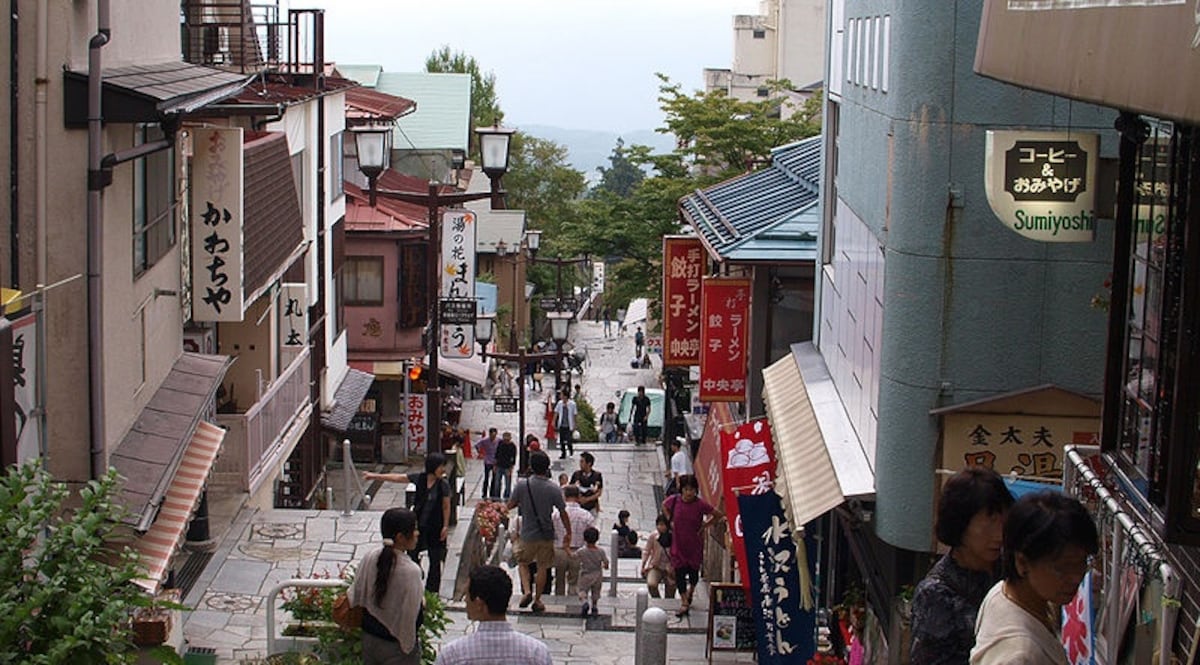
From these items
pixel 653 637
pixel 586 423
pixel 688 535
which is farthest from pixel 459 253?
pixel 653 637

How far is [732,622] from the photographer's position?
16.2m

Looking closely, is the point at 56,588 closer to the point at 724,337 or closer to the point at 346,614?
the point at 346,614

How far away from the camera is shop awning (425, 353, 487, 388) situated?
44.4m

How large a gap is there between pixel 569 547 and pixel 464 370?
27.2m

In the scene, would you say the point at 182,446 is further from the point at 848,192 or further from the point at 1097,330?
the point at 1097,330

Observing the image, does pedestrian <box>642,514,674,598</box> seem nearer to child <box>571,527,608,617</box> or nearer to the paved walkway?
the paved walkway

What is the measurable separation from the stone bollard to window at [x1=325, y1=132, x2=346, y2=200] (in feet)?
69.6

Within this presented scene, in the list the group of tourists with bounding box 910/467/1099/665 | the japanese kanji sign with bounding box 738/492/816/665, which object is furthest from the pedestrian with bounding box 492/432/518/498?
the group of tourists with bounding box 910/467/1099/665

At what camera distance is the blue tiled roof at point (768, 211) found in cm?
2031

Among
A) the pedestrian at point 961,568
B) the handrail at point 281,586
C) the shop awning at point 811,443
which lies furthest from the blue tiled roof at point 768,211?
Answer: the pedestrian at point 961,568

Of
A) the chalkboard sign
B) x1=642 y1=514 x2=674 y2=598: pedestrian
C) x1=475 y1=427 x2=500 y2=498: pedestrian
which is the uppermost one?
the chalkboard sign

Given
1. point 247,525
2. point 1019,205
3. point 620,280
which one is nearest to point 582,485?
point 247,525

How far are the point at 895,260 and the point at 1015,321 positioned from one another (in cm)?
98

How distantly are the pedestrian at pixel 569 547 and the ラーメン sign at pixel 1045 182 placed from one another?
9402mm
